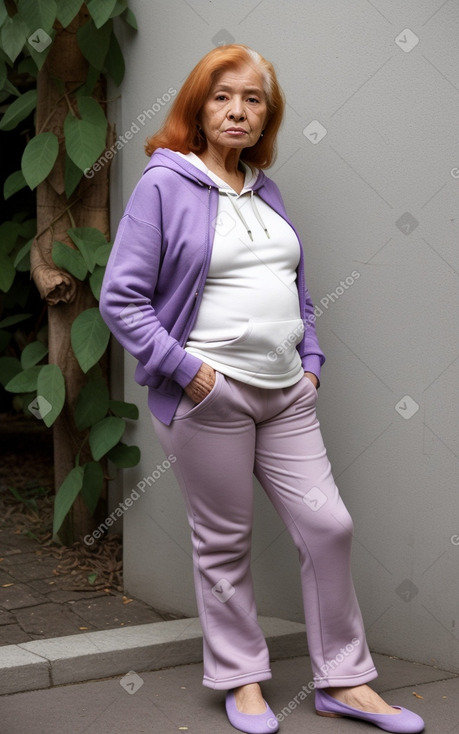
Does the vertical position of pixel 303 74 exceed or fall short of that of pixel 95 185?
it exceeds it

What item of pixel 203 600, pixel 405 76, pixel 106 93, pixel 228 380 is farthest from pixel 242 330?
pixel 106 93

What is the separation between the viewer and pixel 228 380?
2.83m

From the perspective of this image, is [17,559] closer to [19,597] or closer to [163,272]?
[19,597]

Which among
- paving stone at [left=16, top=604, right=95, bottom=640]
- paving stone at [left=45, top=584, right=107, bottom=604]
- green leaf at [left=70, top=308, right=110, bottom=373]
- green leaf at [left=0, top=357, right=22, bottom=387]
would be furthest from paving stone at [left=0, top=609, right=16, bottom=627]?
green leaf at [left=0, top=357, right=22, bottom=387]

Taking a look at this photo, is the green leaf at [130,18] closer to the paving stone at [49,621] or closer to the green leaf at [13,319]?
the green leaf at [13,319]

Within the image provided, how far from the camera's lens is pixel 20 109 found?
400 cm

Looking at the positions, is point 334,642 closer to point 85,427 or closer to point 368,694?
point 368,694

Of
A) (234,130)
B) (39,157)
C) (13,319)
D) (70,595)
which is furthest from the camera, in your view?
(13,319)

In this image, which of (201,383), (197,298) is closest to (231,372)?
(201,383)

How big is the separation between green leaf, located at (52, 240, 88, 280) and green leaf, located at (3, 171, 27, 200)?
31cm

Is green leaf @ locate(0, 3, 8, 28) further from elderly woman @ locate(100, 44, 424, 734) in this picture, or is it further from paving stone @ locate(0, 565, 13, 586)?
paving stone @ locate(0, 565, 13, 586)

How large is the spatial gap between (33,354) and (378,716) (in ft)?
6.77

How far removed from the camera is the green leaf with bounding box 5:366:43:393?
400 centimetres

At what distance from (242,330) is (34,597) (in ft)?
5.28
